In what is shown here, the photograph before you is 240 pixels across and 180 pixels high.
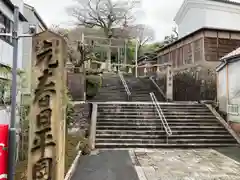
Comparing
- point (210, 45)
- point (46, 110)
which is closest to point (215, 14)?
point (210, 45)

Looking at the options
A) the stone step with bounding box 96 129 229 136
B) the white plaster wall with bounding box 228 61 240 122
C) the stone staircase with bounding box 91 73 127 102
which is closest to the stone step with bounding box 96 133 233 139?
the stone step with bounding box 96 129 229 136

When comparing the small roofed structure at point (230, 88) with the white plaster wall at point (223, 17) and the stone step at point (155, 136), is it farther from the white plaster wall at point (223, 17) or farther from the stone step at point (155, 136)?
the white plaster wall at point (223, 17)

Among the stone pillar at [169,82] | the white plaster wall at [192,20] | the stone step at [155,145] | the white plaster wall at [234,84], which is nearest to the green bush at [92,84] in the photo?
the stone pillar at [169,82]

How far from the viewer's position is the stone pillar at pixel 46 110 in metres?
4.81

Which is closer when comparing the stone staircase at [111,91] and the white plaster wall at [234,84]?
the white plaster wall at [234,84]

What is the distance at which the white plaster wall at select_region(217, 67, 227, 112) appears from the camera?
1348 cm

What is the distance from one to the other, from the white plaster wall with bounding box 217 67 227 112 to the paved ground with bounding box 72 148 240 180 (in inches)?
144

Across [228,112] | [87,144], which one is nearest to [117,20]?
[228,112]

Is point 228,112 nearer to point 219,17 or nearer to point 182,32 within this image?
point 219,17

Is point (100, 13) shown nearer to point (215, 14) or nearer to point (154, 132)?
point (215, 14)

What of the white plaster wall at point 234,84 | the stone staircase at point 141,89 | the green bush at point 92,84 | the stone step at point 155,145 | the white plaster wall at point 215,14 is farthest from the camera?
the white plaster wall at point 215,14

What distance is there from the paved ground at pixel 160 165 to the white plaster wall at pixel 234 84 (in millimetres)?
2731

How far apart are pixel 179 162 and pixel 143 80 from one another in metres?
15.0

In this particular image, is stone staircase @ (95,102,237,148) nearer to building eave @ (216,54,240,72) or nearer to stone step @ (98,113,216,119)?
stone step @ (98,113,216,119)
